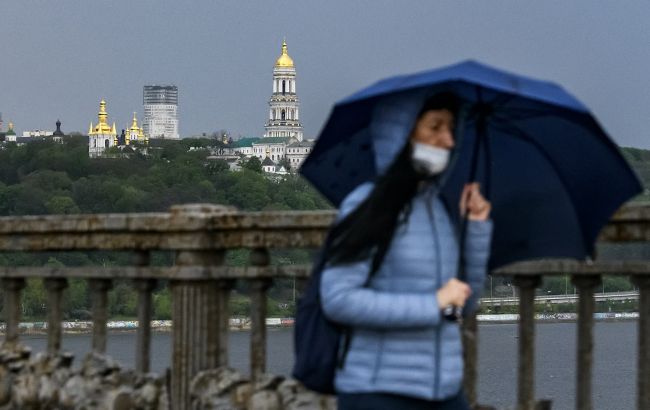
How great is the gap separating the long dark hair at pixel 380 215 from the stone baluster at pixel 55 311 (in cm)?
326

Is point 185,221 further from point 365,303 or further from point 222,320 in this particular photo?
point 365,303

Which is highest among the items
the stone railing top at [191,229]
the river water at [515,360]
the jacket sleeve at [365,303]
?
the stone railing top at [191,229]

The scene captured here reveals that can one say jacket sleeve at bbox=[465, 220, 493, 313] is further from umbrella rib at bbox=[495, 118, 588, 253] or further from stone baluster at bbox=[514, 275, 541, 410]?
stone baluster at bbox=[514, 275, 541, 410]

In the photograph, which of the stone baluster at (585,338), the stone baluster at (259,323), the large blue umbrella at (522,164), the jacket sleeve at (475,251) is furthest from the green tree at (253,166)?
the jacket sleeve at (475,251)

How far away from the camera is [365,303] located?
464cm

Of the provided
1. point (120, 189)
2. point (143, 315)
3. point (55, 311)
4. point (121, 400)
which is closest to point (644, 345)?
point (143, 315)

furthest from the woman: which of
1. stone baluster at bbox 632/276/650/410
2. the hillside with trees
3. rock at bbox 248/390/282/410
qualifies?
the hillside with trees

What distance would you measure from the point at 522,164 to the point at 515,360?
5726 cm

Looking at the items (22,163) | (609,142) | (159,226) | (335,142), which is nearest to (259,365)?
(159,226)

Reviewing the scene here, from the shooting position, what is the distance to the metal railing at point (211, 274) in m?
6.15

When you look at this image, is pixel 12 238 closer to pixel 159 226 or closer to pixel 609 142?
pixel 159 226

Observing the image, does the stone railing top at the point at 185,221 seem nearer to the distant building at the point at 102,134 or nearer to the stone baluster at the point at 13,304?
the stone baluster at the point at 13,304

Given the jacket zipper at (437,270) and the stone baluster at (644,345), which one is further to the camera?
the stone baluster at (644,345)

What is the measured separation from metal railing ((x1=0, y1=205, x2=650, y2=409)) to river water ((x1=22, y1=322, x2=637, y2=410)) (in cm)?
1831
